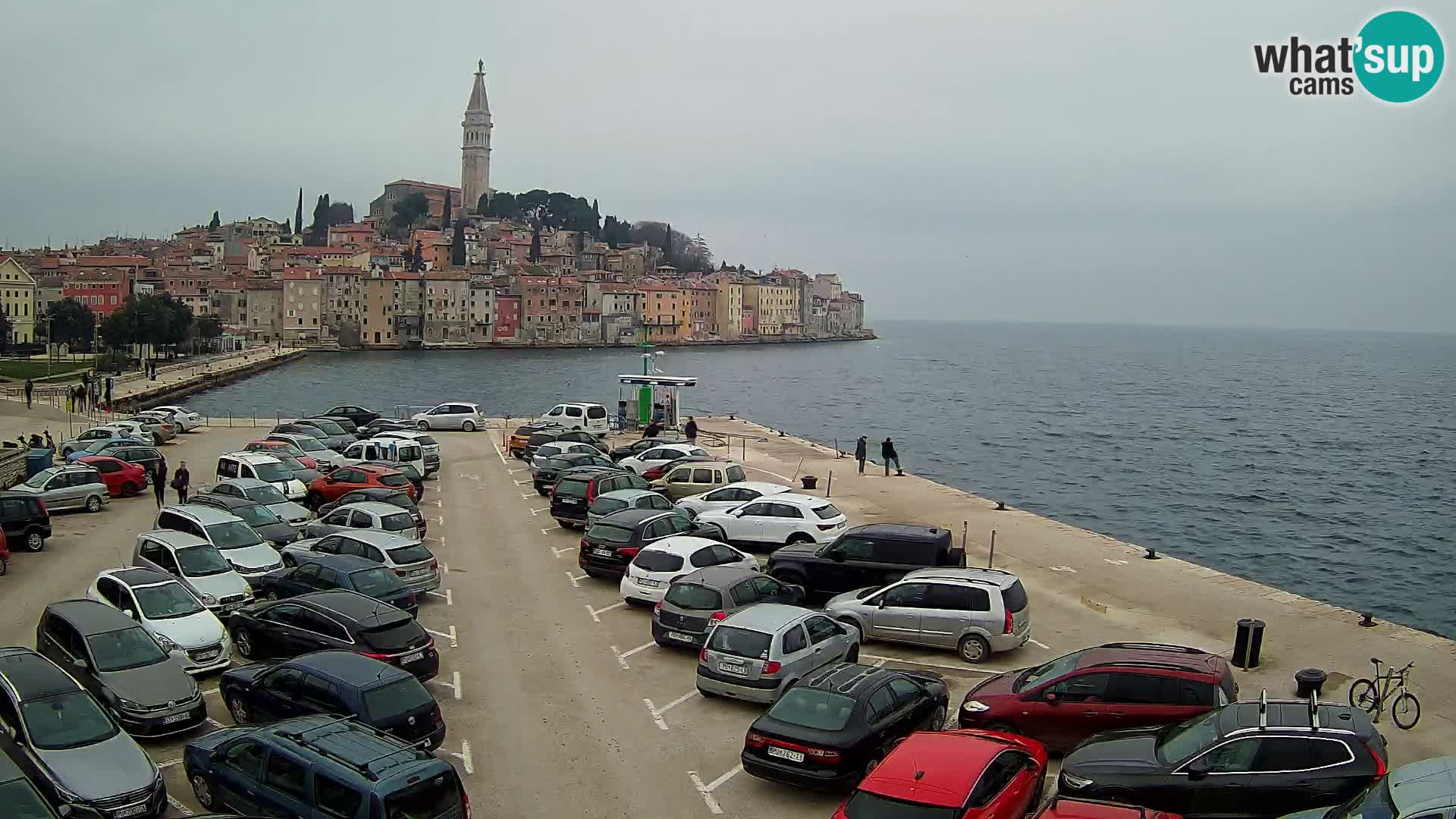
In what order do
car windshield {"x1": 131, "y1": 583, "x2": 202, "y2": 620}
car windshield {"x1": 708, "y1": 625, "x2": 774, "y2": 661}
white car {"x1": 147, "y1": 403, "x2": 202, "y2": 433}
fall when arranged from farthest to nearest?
1. white car {"x1": 147, "y1": 403, "x2": 202, "y2": 433}
2. car windshield {"x1": 131, "y1": 583, "x2": 202, "y2": 620}
3. car windshield {"x1": 708, "y1": 625, "x2": 774, "y2": 661}

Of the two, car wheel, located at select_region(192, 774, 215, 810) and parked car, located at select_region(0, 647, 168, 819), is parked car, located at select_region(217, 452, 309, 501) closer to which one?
→ parked car, located at select_region(0, 647, 168, 819)

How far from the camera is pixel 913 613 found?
47.5ft

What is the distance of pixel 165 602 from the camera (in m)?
13.4

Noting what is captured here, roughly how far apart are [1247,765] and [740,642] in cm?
530

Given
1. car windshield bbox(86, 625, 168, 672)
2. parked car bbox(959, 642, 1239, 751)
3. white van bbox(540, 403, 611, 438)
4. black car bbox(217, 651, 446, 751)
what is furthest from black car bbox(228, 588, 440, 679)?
white van bbox(540, 403, 611, 438)

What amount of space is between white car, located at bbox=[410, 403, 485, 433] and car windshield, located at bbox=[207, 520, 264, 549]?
24525mm

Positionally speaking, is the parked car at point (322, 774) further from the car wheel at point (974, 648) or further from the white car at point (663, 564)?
the car wheel at point (974, 648)

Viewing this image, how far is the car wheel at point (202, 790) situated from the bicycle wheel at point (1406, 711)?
11.6 meters

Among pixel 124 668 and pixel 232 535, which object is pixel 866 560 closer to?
pixel 232 535

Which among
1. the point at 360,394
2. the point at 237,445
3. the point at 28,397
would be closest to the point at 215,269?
the point at 360,394

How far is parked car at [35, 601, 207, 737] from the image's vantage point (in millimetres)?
10875

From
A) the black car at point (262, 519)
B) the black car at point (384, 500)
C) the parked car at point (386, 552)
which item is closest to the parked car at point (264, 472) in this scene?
the black car at point (384, 500)

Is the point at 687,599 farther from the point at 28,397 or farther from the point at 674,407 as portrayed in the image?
the point at 28,397

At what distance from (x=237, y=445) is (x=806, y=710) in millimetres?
30632
